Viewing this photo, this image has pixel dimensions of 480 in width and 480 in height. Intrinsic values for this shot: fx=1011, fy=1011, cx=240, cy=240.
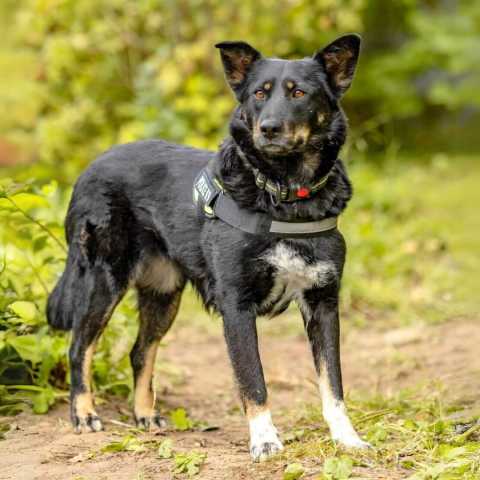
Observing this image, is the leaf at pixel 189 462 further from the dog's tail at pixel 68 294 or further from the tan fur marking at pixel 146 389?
the dog's tail at pixel 68 294

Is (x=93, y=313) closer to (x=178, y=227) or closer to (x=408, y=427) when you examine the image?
(x=178, y=227)

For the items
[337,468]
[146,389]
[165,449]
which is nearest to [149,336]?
[146,389]

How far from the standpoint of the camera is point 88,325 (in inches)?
187

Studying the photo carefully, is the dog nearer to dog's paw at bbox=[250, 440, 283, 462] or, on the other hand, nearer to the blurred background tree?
dog's paw at bbox=[250, 440, 283, 462]

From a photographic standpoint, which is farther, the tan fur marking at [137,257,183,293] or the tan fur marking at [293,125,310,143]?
the tan fur marking at [137,257,183,293]

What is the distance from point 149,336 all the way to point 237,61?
1487mm

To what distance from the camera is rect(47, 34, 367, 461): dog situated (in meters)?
4.08

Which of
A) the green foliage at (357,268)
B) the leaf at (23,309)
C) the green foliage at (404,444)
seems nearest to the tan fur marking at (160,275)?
the green foliage at (357,268)

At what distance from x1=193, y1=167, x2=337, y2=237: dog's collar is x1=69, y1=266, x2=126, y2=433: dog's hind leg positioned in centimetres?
72

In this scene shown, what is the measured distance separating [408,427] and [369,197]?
222 inches

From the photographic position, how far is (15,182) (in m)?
4.81

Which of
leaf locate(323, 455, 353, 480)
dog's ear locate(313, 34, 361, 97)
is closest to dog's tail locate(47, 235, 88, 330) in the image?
dog's ear locate(313, 34, 361, 97)

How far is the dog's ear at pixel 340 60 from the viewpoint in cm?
423

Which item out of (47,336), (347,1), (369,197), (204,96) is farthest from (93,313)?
(347,1)
